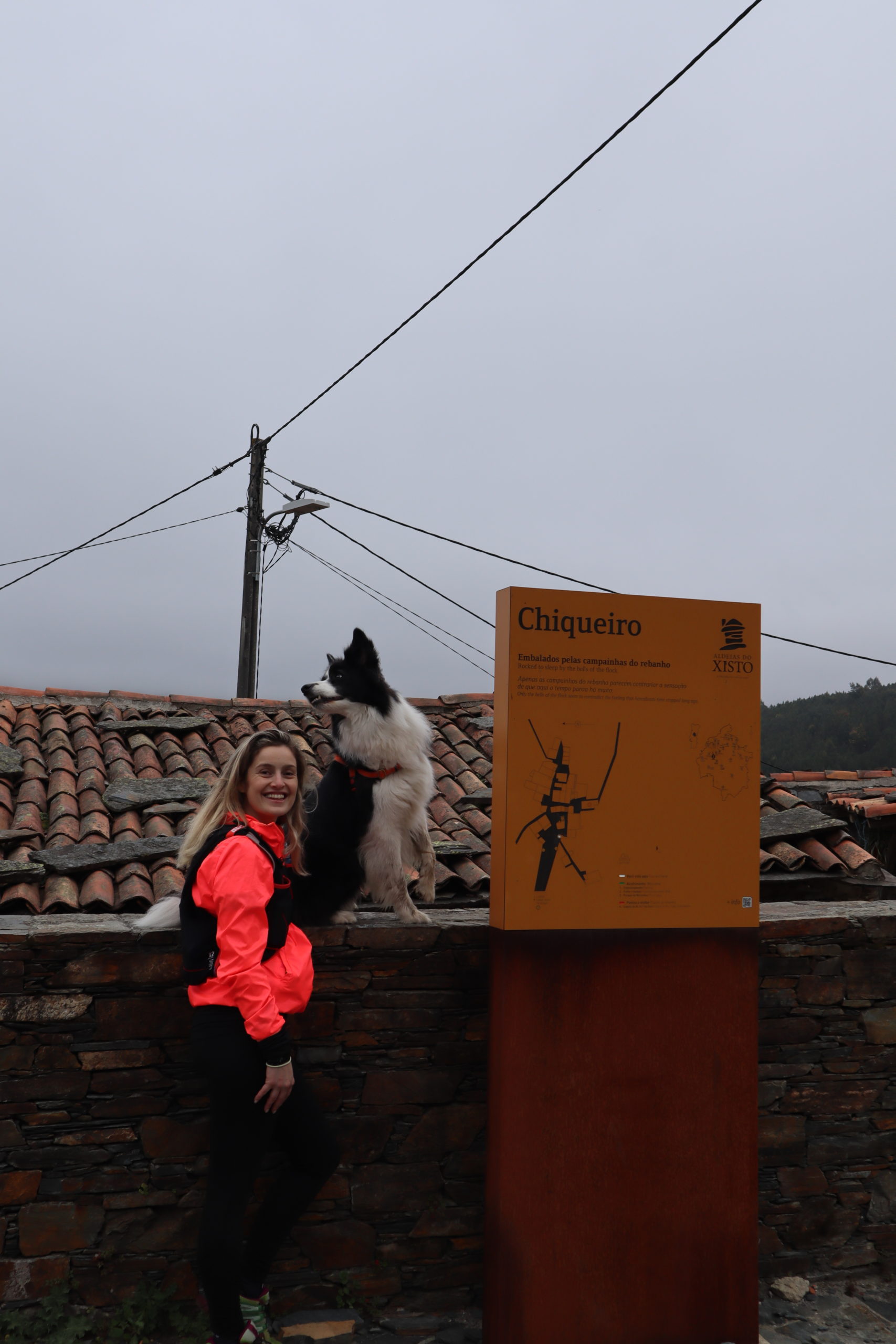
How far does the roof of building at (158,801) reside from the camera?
486cm

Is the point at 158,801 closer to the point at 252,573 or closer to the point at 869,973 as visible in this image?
the point at 869,973

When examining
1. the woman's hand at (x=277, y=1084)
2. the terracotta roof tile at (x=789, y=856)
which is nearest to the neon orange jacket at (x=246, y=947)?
the woman's hand at (x=277, y=1084)

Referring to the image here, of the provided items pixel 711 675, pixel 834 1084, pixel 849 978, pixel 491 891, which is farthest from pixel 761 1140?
pixel 711 675

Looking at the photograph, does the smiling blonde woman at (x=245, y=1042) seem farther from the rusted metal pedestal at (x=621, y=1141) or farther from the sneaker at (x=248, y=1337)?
the rusted metal pedestal at (x=621, y=1141)

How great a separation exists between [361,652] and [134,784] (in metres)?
3.35

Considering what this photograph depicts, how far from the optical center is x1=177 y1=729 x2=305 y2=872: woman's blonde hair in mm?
2637

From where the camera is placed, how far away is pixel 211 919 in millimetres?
2471

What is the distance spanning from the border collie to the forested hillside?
2092cm

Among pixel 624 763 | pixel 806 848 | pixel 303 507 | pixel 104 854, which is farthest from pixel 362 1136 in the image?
pixel 303 507

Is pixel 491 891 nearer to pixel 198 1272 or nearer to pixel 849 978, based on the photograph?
pixel 198 1272

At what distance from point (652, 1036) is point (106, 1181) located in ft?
6.14

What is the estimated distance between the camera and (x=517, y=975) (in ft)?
9.59

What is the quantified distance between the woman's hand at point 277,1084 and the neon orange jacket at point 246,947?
0.34 ft

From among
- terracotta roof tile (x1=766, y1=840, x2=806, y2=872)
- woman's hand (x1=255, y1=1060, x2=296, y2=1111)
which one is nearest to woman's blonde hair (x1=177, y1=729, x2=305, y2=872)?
woman's hand (x1=255, y1=1060, x2=296, y2=1111)
